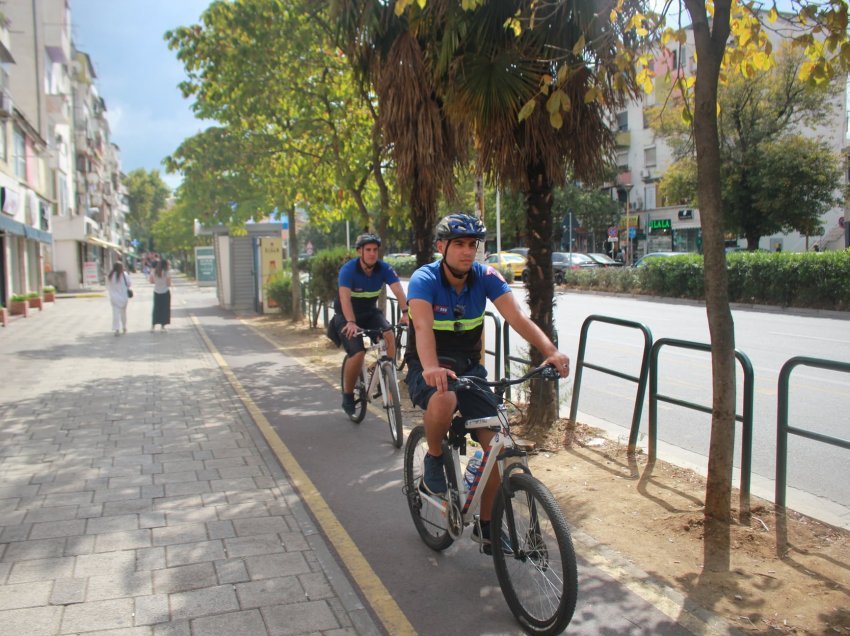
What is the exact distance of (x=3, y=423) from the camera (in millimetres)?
7621

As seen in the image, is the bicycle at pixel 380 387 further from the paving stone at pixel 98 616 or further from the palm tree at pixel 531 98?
the paving stone at pixel 98 616

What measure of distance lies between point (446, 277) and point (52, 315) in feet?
72.1

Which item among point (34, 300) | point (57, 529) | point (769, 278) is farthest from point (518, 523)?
point (34, 300)

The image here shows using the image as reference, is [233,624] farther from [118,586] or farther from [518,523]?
[518,523]

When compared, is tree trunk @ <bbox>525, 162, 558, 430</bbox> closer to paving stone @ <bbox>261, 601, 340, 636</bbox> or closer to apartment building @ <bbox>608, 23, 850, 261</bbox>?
paving stone @ <bbox>261, 601, 340, 636</bbox>

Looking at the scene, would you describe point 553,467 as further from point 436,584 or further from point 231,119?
point 231,119

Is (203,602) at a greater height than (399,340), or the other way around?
(399,340)

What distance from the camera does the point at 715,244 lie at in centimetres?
435

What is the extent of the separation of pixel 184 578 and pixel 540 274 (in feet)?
13.9

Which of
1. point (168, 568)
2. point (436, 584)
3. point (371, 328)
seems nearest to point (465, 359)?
point (436, 584)

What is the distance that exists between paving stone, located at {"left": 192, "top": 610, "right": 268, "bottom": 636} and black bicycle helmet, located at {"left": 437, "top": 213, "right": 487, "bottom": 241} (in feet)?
6.92

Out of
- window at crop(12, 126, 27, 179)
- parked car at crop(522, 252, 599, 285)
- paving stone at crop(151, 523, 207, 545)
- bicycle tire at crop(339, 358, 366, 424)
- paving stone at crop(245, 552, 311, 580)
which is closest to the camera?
paving stone at crop(245, 552, 311, 580)

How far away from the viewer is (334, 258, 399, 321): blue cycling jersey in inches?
285

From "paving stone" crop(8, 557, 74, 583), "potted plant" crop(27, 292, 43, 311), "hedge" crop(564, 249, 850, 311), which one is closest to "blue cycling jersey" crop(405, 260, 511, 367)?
"paving stone" crop(8, 557, 74, 583)
